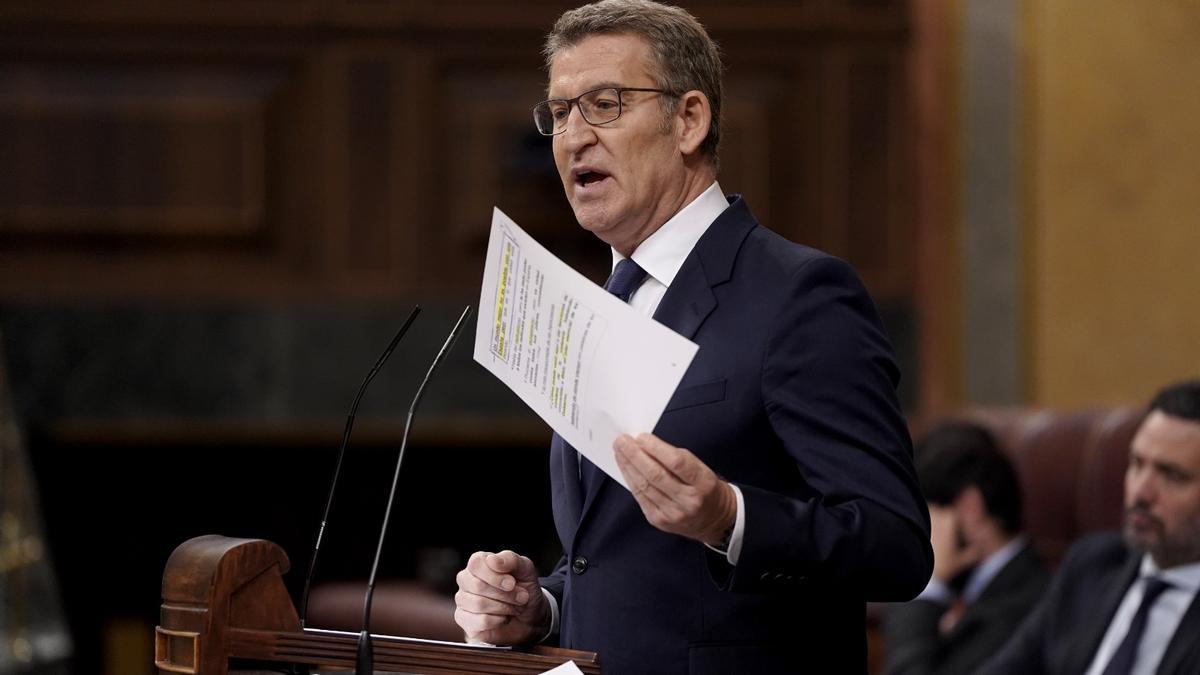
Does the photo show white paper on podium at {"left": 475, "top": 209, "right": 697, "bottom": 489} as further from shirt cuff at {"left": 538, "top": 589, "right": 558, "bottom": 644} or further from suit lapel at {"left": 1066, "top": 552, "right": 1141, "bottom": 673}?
suit lapel at {"left": 1066, "top": 552, "right": 1141, "bottom": 673}

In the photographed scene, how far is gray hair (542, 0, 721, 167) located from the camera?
165cm

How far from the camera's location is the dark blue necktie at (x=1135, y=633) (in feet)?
10.2

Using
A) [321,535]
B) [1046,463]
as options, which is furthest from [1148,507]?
[321,535]

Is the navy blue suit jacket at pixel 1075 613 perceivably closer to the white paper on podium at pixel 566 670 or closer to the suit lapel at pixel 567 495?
the suit lapel at pixel 567 495

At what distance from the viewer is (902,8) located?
5105 mm

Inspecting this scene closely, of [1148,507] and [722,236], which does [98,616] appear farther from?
[722,236]

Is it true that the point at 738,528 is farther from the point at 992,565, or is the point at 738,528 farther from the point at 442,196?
the point at 442,196

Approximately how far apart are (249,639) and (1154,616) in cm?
224

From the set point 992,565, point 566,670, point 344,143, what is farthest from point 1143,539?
point 344,143

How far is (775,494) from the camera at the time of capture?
140 centimetres

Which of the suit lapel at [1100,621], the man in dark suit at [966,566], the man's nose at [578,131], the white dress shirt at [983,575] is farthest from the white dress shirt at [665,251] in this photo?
the white dress shirt at [983,575]

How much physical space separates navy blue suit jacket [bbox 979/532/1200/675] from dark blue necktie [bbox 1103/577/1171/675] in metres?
0.09

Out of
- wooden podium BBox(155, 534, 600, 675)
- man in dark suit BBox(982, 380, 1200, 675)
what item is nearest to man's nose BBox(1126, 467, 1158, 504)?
man in dark suit BBox(982, 380, 1200, 675)

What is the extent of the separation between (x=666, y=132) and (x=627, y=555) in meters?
0.45
